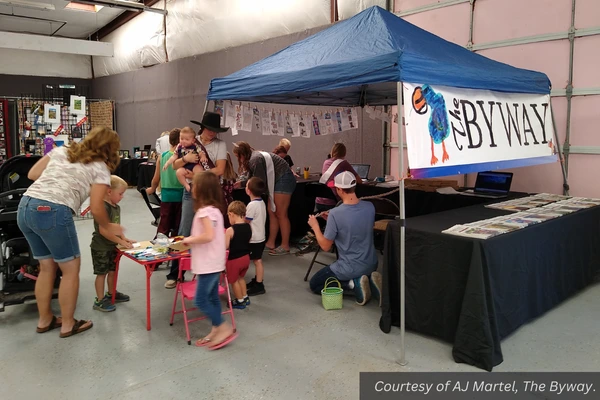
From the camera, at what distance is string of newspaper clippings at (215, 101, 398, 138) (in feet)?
16.2

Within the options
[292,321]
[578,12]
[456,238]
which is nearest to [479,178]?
[578,12]

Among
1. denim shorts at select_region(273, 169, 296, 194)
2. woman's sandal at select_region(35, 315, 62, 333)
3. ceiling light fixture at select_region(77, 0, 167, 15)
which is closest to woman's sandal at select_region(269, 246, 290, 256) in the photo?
denim shorts at select_region(273, 169, 296, 194)

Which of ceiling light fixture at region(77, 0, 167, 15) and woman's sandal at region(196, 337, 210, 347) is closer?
woman's sandal at region(196, 337, 210, 347)

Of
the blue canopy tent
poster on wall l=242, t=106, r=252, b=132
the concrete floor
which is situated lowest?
the concrete floor

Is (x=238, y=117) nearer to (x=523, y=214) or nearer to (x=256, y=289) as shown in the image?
(x=256, y=289)

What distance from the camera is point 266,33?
8.39 metres

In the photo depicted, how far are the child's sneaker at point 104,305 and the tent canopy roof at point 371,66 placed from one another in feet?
6.44

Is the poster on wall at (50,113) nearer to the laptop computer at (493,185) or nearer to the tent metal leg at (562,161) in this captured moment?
the laptop computer at (493,185)

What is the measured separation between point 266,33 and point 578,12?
5163 millimetres

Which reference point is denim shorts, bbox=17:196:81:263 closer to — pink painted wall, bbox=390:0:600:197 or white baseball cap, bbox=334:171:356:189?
white baseball cap, bbox=334:171:356:189

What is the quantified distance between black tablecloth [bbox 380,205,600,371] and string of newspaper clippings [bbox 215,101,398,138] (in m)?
2.41

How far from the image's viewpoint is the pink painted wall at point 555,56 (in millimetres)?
4723

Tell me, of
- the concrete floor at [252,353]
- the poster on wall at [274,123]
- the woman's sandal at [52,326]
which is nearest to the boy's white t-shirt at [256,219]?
the concrete floor at [252,353]

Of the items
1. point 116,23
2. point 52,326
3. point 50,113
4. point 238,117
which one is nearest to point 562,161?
point 238,117
